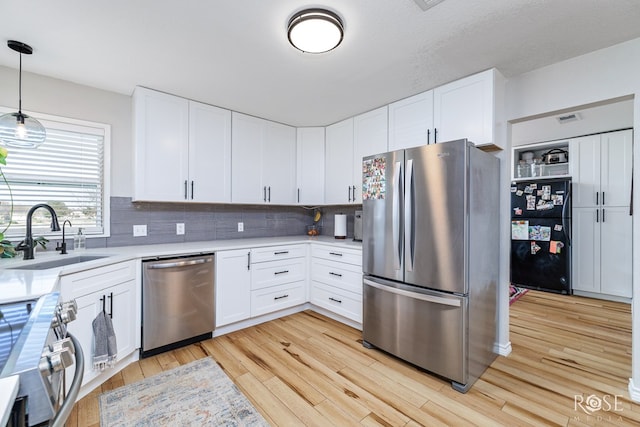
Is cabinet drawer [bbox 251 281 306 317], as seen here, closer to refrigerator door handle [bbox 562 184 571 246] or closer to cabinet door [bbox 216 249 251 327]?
cabinet door [bbox 216 249 251 327]

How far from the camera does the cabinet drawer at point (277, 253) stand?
2.93 meters

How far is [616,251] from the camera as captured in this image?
3.88 metres

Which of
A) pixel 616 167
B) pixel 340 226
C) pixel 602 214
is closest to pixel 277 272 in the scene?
pixel 340 226

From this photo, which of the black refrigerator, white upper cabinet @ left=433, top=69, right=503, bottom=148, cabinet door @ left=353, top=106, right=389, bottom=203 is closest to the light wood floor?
the black refrigerator

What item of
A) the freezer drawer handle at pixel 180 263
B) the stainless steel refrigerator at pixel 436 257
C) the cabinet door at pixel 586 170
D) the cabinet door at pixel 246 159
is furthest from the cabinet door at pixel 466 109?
the cabinet door at pixel 586 170

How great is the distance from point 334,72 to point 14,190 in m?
2.71

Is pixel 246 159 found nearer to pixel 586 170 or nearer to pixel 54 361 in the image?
pixel 54 361

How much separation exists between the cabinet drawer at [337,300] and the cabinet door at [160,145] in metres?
1.74

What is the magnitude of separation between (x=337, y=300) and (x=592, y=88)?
Result: 8.92 ft

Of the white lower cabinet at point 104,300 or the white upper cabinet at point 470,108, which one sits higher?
the white upper cabinet at point 470,108

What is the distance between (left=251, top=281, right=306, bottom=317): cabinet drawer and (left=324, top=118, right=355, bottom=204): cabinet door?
1.14 metres

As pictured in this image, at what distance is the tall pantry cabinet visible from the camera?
12.5 feet

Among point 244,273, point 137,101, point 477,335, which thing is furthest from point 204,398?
point 137,101

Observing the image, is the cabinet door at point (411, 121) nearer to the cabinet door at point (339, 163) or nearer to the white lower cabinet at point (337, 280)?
the cabinet door at point (339, 163)
